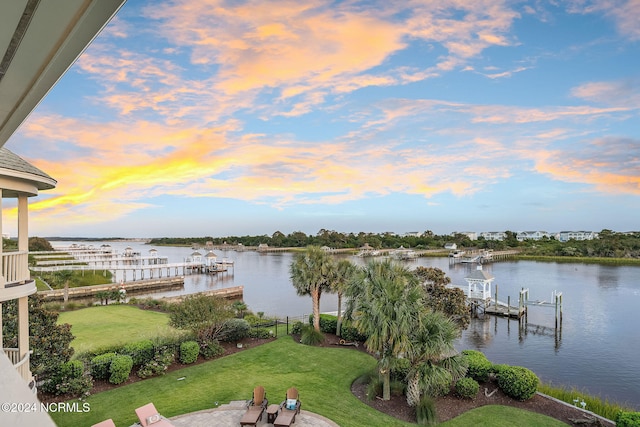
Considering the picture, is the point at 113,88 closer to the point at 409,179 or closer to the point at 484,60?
the point at 484,60

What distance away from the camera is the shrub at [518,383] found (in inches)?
496

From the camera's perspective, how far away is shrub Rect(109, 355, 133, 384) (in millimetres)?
13274

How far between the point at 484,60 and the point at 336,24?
1209cm

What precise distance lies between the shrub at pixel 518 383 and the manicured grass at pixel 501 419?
2.22 ft

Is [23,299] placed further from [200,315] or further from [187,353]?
[200,315]

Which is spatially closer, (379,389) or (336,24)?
(379,389)

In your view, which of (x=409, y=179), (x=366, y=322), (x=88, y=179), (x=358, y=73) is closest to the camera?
(x=366, y=322)

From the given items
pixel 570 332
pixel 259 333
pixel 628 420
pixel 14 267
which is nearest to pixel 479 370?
pixel 628 420

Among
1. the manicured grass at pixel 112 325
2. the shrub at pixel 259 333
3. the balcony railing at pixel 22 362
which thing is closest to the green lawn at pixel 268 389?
the shrub at pixel 259 333


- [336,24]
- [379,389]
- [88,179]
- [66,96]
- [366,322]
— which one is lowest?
[379,389]

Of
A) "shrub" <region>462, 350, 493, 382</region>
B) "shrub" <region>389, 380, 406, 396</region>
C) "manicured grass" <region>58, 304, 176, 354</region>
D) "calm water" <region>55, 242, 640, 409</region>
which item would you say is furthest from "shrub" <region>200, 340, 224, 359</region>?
"shrub" <region>462, 350, 493, 382</region>

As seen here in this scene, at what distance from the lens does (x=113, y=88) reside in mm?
17125

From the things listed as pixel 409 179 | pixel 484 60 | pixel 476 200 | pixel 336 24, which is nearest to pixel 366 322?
pixel 336 24

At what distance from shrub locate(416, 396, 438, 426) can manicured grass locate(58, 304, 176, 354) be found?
12.6 meters
